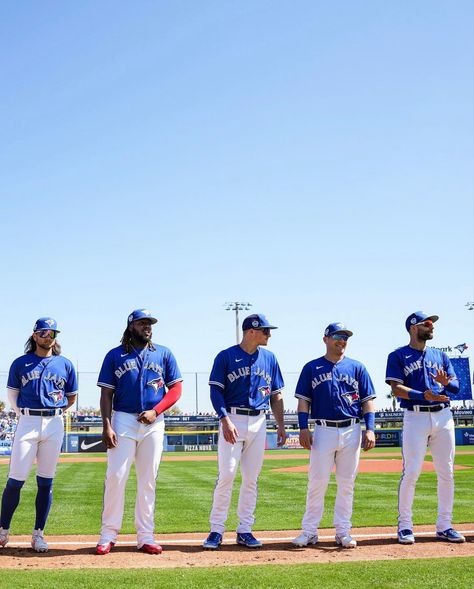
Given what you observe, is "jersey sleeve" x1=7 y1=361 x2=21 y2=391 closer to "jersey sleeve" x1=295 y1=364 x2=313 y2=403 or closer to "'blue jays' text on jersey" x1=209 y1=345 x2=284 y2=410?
"'blue jays' text on jersey" x1=209 y1=345 x2=284 y2=410

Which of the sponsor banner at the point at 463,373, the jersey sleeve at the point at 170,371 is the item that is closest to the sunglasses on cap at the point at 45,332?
the jersey sleeve at the point at 170,371

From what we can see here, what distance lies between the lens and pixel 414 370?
21.9 ft

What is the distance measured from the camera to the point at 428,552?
588 cm

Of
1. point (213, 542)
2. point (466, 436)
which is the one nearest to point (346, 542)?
point (213, 542)

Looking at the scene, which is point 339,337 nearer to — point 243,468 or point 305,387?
point 305,387

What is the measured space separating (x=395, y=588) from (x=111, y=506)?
2.51 metres

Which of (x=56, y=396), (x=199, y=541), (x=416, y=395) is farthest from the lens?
(x=199, y=541)

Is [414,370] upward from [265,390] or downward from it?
upward

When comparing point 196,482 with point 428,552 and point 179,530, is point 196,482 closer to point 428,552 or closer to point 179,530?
point 179,530

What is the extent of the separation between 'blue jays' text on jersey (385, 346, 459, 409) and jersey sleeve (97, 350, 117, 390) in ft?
8.79

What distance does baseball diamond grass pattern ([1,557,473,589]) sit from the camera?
4.56m

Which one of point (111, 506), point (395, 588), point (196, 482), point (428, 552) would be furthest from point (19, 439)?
point (196, 482)

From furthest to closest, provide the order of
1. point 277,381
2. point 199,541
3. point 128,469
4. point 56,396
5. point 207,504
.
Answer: point 207,504
point 199,541
point 277,381
point 56,396
point 128,469

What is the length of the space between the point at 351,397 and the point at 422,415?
2.46 feet
